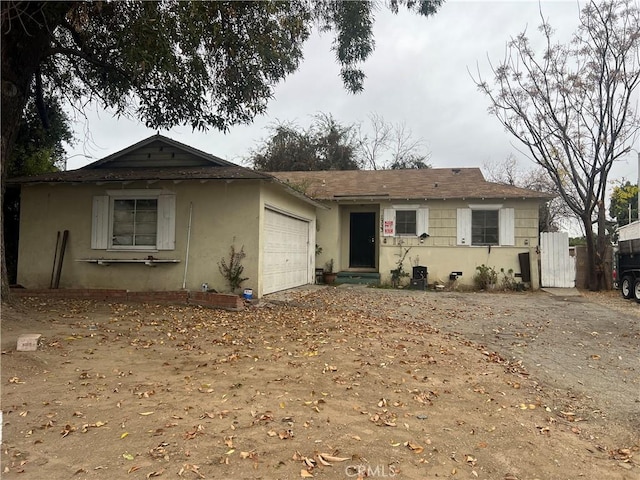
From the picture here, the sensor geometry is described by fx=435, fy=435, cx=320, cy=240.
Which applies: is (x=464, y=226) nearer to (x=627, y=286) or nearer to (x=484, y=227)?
(x=484, y=227)

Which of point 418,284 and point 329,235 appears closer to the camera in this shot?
point 418,284

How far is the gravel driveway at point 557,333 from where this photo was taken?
4113 mm

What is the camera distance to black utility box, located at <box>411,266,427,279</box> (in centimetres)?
1424

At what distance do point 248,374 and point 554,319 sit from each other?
6.57 meters

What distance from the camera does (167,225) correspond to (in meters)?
10.1

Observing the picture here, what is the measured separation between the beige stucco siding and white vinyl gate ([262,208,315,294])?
837mm

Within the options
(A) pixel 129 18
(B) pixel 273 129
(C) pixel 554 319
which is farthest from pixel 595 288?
(B) pixel 273 129

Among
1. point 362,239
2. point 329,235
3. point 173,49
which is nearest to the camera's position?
point 173,49

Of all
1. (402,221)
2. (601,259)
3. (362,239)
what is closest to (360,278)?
(362,239)

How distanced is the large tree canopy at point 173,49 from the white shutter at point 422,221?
19.8ft

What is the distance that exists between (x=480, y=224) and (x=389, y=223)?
2962 mm

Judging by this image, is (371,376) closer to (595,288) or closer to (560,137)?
(595,288)

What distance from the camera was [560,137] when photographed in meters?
15.1

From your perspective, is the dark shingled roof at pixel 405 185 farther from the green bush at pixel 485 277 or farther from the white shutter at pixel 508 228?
the green bush at pixel 485 277
